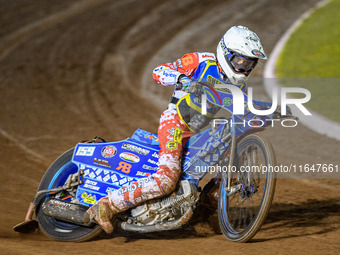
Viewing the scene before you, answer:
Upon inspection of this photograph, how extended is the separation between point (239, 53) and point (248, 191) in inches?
50.8

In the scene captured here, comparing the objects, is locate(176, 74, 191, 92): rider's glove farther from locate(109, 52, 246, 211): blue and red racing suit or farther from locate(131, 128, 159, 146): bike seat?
locate(131, 128, 159, 146): bike seat

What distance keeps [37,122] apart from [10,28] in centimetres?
741

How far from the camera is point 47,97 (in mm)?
11688

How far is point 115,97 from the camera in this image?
11711 mm

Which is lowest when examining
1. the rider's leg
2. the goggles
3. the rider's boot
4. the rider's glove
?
the rider's boot

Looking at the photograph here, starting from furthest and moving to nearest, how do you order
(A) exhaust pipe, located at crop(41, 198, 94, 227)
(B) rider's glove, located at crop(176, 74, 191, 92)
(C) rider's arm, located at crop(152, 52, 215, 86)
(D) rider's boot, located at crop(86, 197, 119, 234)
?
1. (A) exhaust pipe, located at crop(41, 198, 94, 227)
2. (D) rider's boot, located at crop(86, 197, 119, 234)
3. (C) rider's arm, located at crop(152, 52, 215, 86)
4. (B) rider's glove, located at crop(176, 74, 191, 92)

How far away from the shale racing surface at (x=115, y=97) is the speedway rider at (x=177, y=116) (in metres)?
0.42

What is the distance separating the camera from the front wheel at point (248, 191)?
4980 mm

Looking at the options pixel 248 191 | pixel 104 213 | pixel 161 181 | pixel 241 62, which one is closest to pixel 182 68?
pixel 241 62

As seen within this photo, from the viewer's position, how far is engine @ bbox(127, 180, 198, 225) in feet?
18.0

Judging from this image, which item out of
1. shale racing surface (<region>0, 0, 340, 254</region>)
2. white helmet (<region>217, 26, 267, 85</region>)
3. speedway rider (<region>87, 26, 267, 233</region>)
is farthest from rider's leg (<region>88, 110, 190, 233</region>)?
white helmet (<region>217, 26, 267, 85</region>)

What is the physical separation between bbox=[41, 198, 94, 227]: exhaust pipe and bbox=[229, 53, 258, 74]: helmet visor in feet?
6.97

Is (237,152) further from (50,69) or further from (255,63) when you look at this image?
(50,69)

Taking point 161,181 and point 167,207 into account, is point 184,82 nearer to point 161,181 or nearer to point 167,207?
point 161,181
